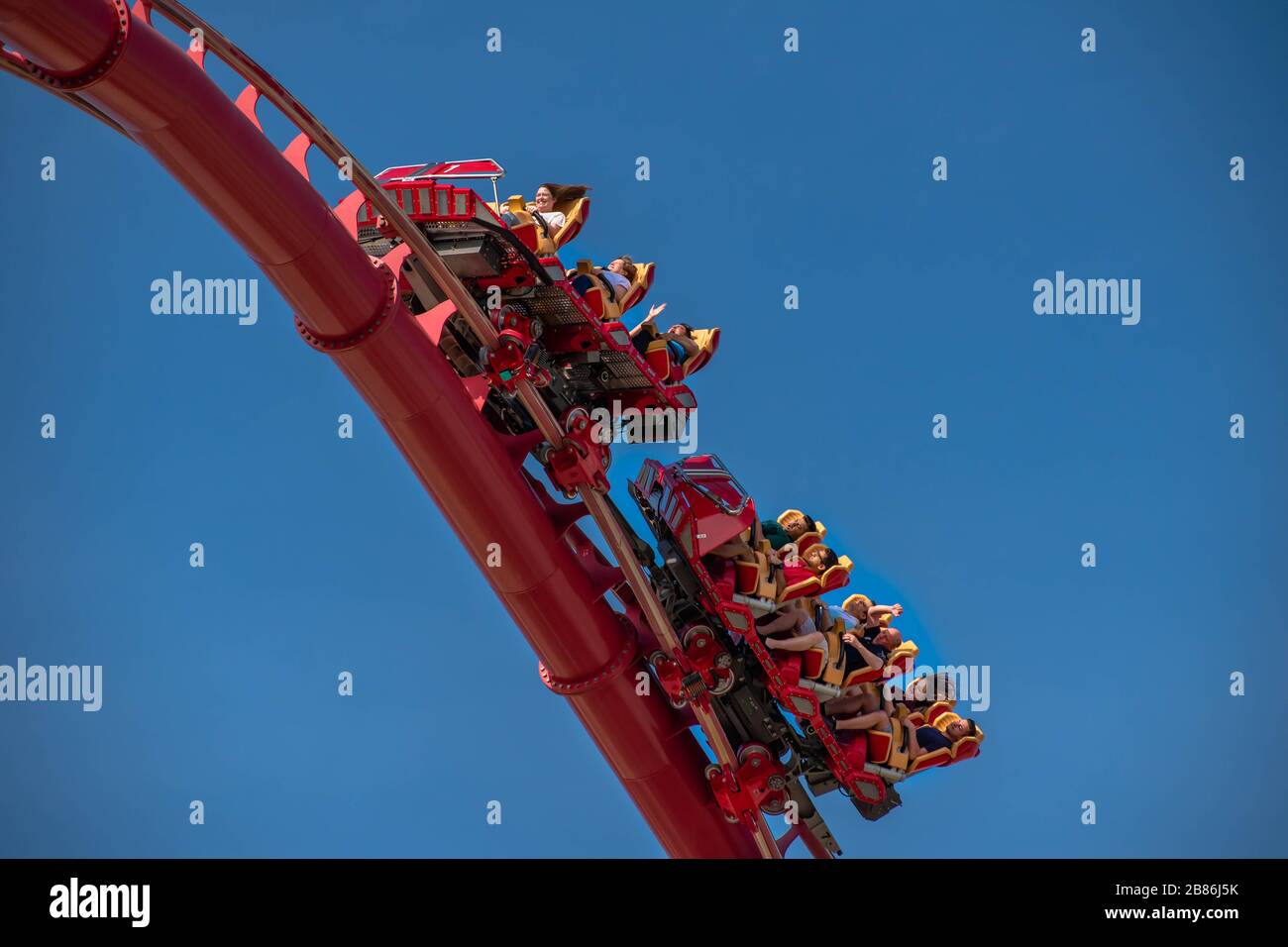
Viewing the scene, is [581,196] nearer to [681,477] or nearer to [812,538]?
[681,477]

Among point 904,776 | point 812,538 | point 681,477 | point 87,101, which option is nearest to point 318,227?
point 87,101

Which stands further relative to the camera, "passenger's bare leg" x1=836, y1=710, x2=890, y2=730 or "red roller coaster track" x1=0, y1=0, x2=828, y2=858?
"passenger's bare leg" x1=836, y1=710, x2=890, y2=730

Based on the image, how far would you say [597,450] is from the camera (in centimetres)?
1380

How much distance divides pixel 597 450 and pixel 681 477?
0.92 metres

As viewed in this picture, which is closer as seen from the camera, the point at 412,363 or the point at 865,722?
the point at 412,363

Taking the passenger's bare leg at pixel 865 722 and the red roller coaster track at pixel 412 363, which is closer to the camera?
the red roller coaster track at pixel 412 363

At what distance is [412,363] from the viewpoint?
12906 mm

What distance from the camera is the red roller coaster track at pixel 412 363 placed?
36.8ft

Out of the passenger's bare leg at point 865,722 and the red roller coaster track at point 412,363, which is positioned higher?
the red roller coaster track at point 412,363

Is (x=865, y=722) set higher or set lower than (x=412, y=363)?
lower

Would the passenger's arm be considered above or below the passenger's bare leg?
above

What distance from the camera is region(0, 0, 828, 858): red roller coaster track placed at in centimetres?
1120

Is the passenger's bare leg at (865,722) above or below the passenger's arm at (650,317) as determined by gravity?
below

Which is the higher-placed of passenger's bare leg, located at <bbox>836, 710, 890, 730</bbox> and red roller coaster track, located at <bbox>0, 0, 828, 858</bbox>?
red roller coaster track, located at <bbox>0, 0, 828, 858</bbox>
